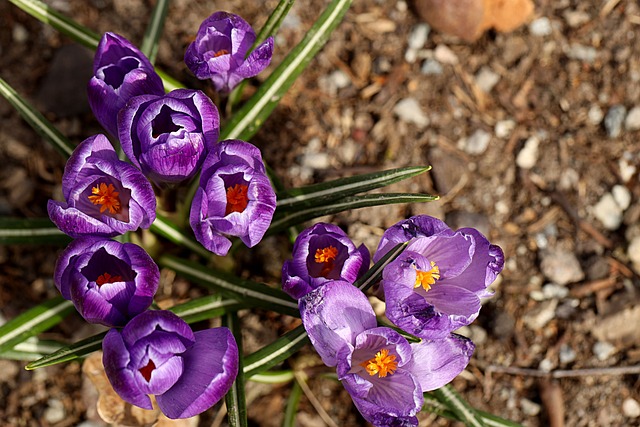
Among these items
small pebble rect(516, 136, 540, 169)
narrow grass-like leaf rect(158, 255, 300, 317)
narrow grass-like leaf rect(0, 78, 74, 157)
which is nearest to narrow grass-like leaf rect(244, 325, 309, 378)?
narrow grass-like leaf rect(158, 255, 300, 317)

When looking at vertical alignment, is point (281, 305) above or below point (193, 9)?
above

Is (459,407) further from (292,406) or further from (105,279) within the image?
(105,279)

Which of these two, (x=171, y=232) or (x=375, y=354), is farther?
(x=171, y=232)

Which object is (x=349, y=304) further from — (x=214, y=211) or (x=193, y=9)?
(x=193, y=9)

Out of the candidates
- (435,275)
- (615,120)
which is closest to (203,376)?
(435,275)

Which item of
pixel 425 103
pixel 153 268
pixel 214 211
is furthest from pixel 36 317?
pixel 425 103
